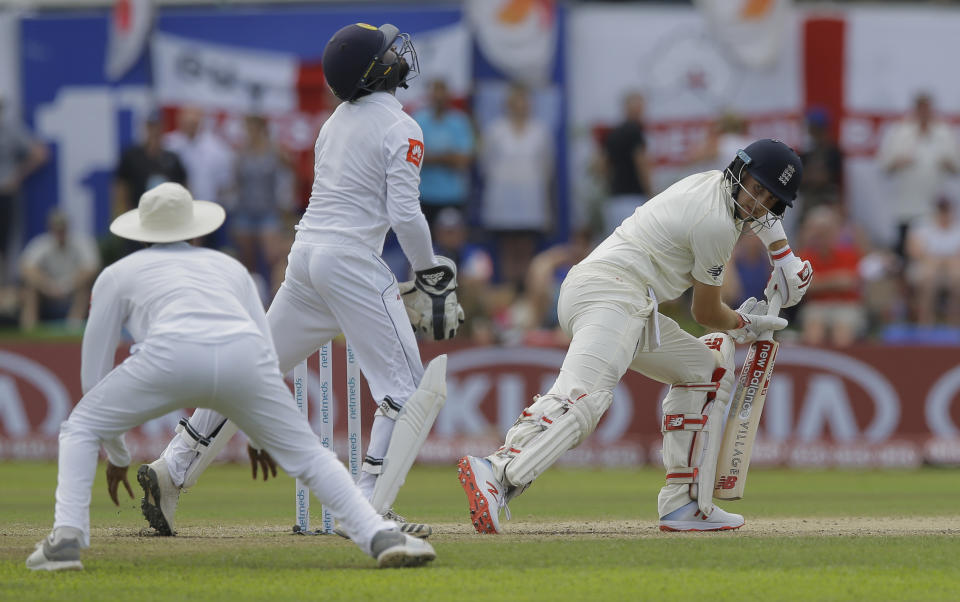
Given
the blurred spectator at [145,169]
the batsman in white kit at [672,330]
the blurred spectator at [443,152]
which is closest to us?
the batsman in white kit at [672,330]

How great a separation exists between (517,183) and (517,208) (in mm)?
283

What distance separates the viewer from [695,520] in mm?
7781

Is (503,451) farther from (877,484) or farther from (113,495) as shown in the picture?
(877,484)

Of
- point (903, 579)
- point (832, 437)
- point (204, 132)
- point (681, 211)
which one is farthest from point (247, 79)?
point (903, 579)

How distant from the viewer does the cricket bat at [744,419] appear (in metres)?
7.90

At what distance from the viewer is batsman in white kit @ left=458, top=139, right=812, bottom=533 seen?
24.0 feet

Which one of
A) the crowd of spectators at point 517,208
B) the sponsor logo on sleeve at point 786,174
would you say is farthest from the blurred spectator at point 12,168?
the sponsor logo on sleeve at point 786,174

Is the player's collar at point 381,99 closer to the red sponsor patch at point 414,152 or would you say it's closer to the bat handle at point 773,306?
the red sponsor patch at point 414,152

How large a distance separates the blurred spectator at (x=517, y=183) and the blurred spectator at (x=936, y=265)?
3917 millimetres

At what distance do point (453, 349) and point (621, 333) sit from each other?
667cm

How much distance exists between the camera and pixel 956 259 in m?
15.3

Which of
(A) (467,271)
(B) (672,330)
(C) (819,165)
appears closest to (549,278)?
(A) (467,271)

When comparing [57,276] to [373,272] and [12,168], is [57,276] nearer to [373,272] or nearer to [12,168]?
[12,168]

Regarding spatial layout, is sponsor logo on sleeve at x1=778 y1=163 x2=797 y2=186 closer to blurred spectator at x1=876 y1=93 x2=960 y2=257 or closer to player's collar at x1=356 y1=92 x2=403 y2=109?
player's collar at x1=356 y1=92 x2=403 y2=109
